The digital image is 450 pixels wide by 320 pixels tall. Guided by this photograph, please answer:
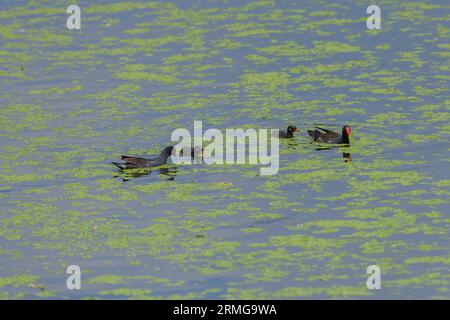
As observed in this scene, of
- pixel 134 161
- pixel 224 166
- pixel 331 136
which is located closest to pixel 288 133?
pixel 331 136

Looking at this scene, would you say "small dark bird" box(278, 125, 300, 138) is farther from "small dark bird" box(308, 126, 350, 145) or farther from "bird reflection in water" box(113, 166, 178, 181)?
"bird reflection in water" box(113, 166, 178, 181)

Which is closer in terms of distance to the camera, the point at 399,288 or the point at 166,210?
the point at 399,288

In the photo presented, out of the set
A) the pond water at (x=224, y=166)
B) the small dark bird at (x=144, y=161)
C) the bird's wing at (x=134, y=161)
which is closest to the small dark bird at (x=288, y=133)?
the pond water at (x=224, y=166)

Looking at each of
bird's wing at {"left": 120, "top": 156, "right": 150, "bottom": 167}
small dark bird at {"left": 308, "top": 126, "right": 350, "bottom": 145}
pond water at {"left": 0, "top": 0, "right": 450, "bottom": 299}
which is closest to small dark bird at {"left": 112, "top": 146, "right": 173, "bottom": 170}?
bird's wing at {"left": 120, "top": 156, "right": 150, "bottom": 167}

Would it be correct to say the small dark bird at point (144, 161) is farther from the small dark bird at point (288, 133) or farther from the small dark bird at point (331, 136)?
the small dark bird at point (331, 136)
